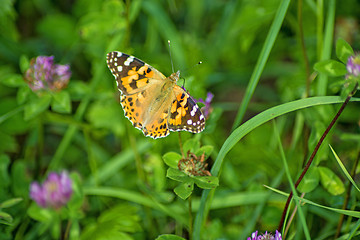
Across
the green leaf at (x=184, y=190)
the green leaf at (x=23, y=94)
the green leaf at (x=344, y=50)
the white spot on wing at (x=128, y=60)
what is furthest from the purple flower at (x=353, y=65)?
the green leaf at (x=23, y=94)

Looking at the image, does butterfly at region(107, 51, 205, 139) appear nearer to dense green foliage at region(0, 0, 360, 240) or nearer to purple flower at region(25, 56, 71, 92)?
dense green foliage at region(0, 0, 360, 240)

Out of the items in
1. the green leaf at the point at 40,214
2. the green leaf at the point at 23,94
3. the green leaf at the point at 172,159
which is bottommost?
the green leaf at the point at 40,214

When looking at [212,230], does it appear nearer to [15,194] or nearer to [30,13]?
[15,194]

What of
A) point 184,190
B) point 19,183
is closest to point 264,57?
point 184,190

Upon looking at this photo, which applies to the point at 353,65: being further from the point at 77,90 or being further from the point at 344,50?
the point at 77,90

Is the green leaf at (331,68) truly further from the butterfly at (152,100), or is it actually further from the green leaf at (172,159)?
the green leaf at (172,159)

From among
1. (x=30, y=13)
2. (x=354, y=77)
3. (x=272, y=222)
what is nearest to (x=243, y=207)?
(x=272, y=222)
